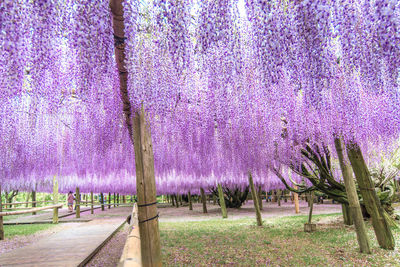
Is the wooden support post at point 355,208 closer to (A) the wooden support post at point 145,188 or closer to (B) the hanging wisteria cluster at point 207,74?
(B) the hanging wisteria cluster at point 207,74

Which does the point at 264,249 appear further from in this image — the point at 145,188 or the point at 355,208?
the point at 145,188

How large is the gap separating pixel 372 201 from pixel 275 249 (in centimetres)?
182

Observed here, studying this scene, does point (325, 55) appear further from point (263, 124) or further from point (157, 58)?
point (263, 124)

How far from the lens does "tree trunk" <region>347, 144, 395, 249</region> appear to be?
443 cm

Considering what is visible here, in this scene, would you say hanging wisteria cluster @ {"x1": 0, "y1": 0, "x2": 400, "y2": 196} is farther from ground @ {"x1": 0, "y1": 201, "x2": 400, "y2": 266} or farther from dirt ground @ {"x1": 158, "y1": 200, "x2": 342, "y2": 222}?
dirt ground @ {"x1": 158, "y1": 200, "x2": 342, "y2": 222}

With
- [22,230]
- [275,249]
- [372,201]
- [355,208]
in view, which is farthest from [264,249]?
[22,230]

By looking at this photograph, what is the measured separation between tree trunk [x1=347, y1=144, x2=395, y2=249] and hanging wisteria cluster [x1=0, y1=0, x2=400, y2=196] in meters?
0.38

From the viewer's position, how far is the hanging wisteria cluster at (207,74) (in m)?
1.77

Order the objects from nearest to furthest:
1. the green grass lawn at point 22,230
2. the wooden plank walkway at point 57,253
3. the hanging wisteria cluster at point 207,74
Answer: the hanging wisteria cluster at point 207,74, the wooden plank walkway at point 57,253, the green grass lawn at point 22,230

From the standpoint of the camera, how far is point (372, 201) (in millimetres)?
4508

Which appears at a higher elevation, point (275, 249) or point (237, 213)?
point (275, 249)

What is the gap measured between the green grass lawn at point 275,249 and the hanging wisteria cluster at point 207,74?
1.69m

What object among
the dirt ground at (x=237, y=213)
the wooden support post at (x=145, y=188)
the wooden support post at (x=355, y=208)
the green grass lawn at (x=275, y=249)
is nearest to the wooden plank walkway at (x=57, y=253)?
the green grass lawn at (x=275, y=249)

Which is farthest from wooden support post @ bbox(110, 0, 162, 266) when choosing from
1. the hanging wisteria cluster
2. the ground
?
the ground
